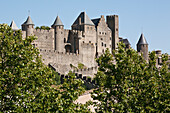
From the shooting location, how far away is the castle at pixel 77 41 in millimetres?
59747

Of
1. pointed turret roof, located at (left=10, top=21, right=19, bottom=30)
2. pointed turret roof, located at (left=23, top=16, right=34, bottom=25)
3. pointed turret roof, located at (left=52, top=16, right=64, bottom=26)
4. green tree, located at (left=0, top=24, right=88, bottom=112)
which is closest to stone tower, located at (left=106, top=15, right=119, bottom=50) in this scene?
pointed turret roof, located at (left=52, top=16, right=64, bottom=26)

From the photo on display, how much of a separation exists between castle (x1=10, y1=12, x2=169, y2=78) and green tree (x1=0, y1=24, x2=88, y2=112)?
31.8 metres

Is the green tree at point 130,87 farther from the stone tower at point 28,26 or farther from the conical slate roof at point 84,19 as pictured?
the conical slate roof at point 84,19

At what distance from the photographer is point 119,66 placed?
24047 mm

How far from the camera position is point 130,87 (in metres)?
23.4

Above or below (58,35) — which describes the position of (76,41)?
below

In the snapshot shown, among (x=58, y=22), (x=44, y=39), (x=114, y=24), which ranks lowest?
(x=44, y=39)

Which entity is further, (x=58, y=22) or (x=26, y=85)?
(x=58, y=22)

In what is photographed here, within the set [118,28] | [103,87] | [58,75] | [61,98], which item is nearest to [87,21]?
[118,28]

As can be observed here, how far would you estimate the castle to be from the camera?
5975 cm

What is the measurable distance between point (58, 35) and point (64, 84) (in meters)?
47.1

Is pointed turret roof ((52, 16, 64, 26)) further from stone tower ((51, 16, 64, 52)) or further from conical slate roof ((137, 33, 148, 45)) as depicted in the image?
conical slate roof ((137, 33, 148, 45))

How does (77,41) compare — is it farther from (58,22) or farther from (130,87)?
(130,87)

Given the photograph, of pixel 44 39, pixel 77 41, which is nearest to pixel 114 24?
pixel 77 41
